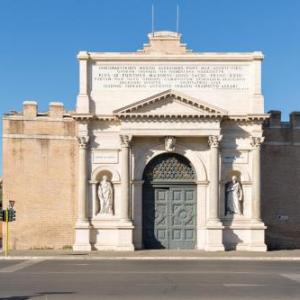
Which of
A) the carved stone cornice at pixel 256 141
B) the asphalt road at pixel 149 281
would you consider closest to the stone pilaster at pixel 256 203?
the carved stone cornice at pixel 256 141

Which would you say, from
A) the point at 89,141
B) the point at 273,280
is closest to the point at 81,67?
the point at 89,141

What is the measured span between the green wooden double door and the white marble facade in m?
0.39

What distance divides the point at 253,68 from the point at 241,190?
584cm

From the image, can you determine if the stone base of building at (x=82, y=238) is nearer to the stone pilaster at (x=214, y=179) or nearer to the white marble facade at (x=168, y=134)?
the white marble facade at (x=168, y=134)

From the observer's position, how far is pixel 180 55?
113 feet

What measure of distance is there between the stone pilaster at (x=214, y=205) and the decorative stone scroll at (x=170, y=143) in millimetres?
1670

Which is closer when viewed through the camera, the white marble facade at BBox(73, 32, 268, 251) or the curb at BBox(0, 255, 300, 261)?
the curb at BBox(0, 255, 300, 261)

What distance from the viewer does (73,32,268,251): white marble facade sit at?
32938mm

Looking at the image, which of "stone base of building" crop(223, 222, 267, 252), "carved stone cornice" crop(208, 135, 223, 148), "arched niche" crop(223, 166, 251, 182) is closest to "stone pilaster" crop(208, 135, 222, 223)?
"carved stone cornice" crop(208, 135, 223, 148)

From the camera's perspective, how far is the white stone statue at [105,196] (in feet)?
111

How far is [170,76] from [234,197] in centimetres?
653

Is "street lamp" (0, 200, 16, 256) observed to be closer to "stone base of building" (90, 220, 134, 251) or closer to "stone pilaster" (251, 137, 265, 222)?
"stone base of building" (90, 220, 134, 251)

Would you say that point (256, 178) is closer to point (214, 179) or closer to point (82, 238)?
point (214, 179)

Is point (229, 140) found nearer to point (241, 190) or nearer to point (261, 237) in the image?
point (241, 190)
